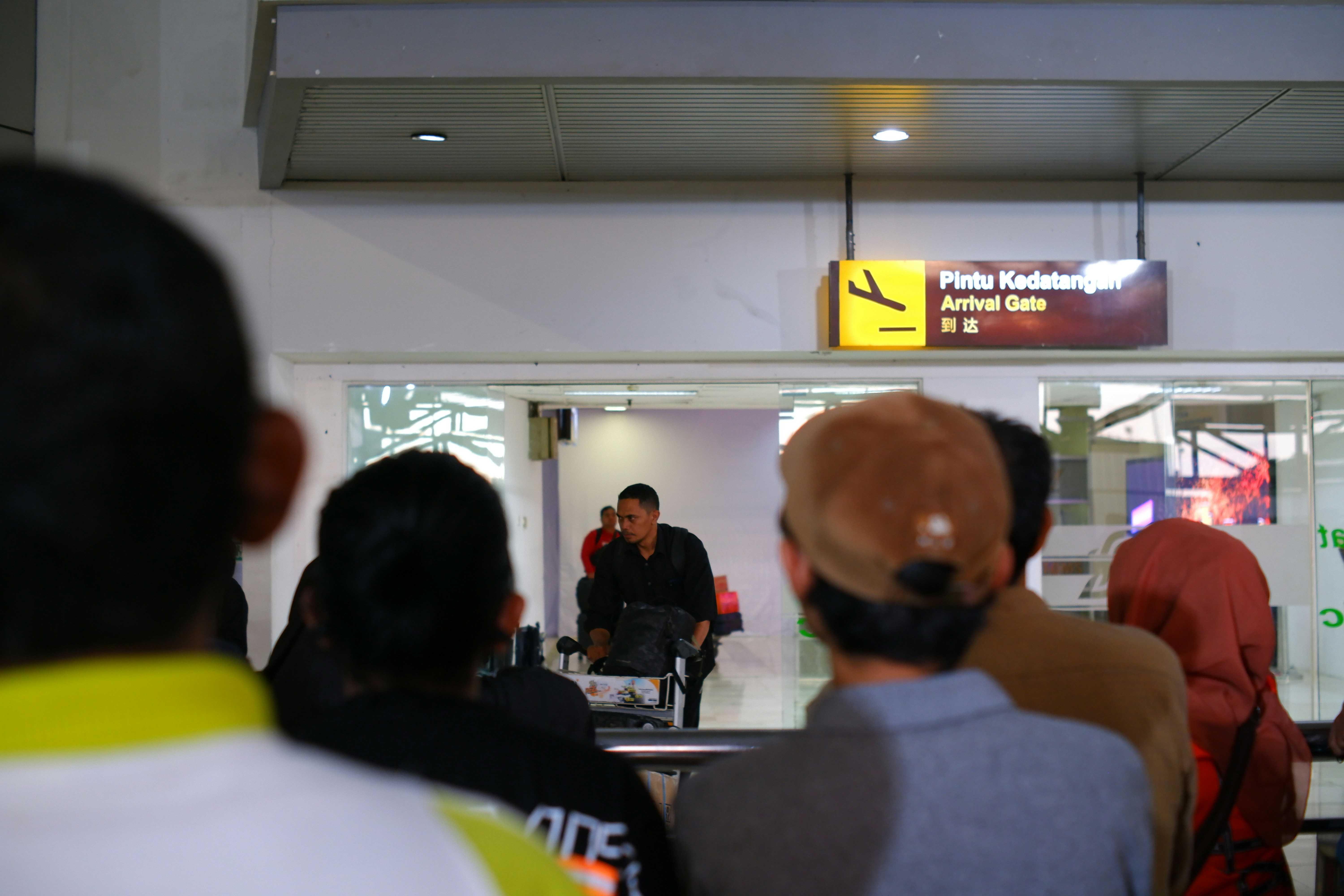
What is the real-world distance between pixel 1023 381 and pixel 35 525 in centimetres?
562

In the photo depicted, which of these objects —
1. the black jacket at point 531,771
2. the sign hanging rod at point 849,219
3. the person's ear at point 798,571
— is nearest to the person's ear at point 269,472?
the black jacket at point 531,771

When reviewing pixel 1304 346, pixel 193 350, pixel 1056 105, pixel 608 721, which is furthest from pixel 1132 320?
pixel 193 350

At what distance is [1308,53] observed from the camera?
13.1 ft

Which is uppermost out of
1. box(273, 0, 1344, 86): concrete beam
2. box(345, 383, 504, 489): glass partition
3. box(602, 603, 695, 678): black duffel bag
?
box(273, 0, 1344, 86): concrete beam

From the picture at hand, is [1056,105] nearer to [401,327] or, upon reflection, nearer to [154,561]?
[401,327]

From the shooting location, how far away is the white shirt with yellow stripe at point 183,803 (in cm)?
46

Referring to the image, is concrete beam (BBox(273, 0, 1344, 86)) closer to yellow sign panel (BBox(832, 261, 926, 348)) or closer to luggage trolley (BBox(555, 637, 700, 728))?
yellow sign panel (BBox(832, 261, 926, 348))

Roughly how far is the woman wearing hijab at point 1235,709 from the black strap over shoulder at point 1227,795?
0.05 feet

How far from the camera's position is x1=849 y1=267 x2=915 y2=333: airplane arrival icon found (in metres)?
5.22

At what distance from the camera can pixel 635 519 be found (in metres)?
5.68

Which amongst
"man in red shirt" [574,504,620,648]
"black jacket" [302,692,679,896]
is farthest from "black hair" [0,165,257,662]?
"man in red shirt" [574,504,620,648]

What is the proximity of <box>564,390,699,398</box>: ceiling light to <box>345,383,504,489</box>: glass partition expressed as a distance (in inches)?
43.2

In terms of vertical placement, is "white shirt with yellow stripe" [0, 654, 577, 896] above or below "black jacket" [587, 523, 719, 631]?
above

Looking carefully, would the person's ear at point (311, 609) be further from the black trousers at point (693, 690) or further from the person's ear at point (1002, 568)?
the black trousers at point (693, 690)
